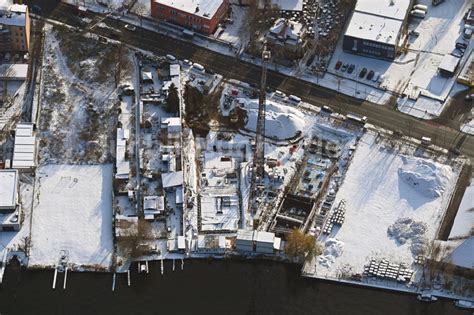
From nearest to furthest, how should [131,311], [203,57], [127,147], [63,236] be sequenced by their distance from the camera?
[131,311] → [63,236] → [127,147] → [203,57]

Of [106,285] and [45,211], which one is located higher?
[45,211]

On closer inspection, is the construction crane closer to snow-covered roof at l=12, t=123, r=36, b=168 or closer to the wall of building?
the wall of building

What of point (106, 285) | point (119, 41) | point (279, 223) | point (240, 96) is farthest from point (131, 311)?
point (119, 41)

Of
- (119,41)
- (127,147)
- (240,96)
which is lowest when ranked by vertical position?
(127,147)

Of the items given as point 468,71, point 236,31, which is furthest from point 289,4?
point 468,71

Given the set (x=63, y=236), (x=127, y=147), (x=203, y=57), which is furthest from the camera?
(x=203, y=57)

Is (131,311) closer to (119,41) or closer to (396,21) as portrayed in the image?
(119,41)
